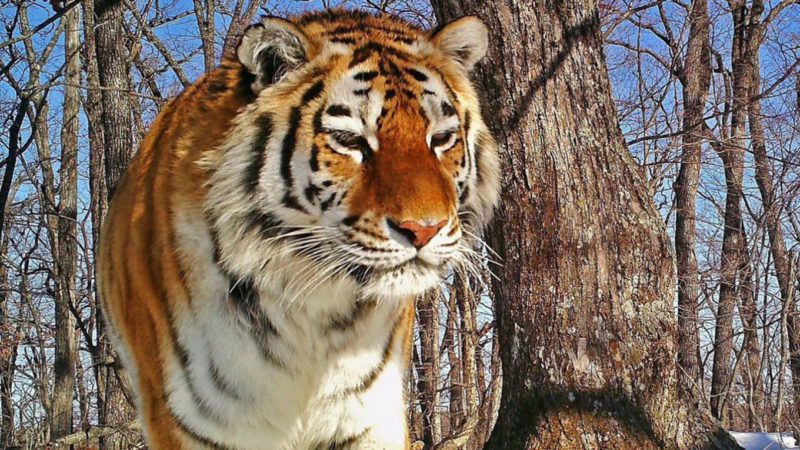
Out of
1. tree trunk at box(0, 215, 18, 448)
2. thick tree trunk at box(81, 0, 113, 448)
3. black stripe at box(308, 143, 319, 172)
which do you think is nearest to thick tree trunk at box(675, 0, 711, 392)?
thick tree trunk at box(81, 0, 113, 448)

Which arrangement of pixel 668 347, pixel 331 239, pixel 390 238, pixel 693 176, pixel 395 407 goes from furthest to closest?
1. pixel 693 176
2. pixel 668 347
3. pixel 395 407
4. pixel 331 239
5. pixel 390 238

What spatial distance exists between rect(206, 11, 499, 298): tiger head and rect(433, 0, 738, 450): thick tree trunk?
2.58 ft

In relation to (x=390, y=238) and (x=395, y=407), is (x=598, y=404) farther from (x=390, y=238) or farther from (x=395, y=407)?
(x=390, y=238)

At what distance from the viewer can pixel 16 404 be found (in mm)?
17156

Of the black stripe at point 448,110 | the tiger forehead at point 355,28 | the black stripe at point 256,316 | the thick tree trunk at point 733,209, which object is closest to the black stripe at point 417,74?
the black stripe at point 448,110

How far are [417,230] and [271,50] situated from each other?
804 mm

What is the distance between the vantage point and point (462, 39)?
2.80m

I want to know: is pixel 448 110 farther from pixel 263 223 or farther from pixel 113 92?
pixel 113 92

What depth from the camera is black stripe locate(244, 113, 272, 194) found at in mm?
2363

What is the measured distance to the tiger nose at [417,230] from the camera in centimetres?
210

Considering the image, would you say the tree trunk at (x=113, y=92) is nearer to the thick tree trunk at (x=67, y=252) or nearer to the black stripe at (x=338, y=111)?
the black stripe at (x=338, y=111)

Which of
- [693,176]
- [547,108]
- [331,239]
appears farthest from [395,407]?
[693,176]

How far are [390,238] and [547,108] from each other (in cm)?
145

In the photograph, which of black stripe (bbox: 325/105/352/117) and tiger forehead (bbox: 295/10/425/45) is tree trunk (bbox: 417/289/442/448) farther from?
black stripe (bbox: 325/105/352/117)
